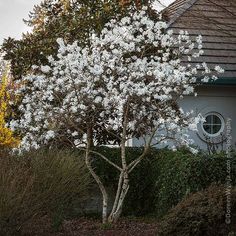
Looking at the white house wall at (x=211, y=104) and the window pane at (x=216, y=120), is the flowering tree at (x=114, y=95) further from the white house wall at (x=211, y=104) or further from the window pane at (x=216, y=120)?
the window pane at (x=216, y=120)

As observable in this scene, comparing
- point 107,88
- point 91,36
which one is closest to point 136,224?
point 107,88

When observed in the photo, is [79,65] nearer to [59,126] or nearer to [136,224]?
[59,126]

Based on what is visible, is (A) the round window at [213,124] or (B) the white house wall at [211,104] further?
(A) the round window at [213,124]

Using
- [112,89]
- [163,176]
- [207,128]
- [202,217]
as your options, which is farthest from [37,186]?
[207,128]

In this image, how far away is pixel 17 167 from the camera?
8.37 meters

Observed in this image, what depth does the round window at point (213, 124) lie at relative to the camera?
15744mm

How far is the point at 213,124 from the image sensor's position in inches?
625

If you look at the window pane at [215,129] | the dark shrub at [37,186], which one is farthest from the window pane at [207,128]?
the dark shrub at [37,186]

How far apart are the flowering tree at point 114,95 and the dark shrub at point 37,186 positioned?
86cm

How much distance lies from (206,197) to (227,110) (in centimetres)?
860

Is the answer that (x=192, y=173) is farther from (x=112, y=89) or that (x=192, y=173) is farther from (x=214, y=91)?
(x=214, y=91)

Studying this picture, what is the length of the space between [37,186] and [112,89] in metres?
2.75

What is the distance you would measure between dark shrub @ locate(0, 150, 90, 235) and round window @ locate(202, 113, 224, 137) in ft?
20.7

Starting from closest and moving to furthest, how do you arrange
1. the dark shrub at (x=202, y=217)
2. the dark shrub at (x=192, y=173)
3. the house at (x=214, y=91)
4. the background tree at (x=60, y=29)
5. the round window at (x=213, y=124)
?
1. the dark shrub at (x=202, y=217)
2. the dark shrub at (x=192, y=173)
3. the background tree at (x=60, y=29)
4. the house at (x=214, y=91)
5. the round window at (x=213, y=124)
